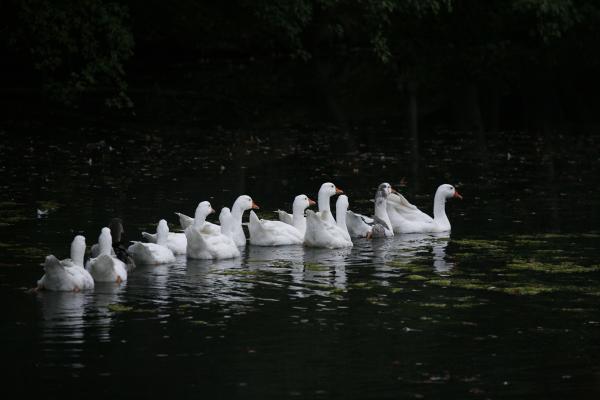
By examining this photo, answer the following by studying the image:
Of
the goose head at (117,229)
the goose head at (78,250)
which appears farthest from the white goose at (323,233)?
the goose head at (78,250)

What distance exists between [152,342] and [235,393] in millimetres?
2054

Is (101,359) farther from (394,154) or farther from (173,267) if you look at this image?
(394,154)

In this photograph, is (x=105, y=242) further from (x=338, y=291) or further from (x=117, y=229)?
(x=338, y=291)

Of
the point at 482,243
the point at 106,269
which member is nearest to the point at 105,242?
the point at 106,269

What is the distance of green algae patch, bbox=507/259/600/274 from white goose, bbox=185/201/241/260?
12.8ft

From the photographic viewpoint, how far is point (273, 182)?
2783cm

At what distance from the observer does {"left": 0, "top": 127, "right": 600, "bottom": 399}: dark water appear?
12.1 m

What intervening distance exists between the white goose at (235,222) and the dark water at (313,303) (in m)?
0.23

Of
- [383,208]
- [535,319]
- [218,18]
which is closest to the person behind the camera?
[535,319]

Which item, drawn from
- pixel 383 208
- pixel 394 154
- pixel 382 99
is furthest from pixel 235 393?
pixel 382 99

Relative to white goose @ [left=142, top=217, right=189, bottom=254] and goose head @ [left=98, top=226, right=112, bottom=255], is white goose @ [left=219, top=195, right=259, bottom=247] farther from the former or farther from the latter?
goose head @ [left=98, top=226, right=112, bottom=255]

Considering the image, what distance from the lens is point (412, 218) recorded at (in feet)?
73.3

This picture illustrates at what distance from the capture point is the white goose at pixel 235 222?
64.5ft

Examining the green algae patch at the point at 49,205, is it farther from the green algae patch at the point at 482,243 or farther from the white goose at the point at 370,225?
the green algae patch at the point at 482,243
